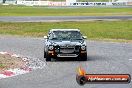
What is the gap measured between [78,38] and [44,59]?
5.91 feet

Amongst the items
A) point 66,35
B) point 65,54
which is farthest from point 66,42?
point 66,35

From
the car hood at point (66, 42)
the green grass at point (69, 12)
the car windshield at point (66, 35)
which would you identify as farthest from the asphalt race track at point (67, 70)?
the green grass at point (69, 12)

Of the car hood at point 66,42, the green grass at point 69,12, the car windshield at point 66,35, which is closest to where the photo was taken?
the car hood at point 66,42

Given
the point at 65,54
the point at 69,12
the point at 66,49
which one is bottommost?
the point at 69,12

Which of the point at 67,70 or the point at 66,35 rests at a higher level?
the point at 66,35

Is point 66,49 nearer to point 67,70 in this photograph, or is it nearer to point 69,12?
point 67,70

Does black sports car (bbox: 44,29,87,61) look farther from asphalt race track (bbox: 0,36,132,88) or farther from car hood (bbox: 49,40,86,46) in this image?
asphalt race track (bbox: 0,36,132,88)

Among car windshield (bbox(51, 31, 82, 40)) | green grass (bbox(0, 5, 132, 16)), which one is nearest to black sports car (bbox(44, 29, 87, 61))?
car windshield (bbox(51, 31, 82, 40))

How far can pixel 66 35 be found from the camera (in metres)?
21.3

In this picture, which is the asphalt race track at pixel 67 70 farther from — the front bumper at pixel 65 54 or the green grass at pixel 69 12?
the green grass at pixel 69 12

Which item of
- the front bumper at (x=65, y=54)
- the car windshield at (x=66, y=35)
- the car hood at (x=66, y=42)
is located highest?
the car windshield at (x=66, y=35)

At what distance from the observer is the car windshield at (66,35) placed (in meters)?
20.9

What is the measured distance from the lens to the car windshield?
68.6ft

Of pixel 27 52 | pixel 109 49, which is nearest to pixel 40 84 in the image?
pixel 27 52
